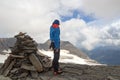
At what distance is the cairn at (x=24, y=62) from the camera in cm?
2364

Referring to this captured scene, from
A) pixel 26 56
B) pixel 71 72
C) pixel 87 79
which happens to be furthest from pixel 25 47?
pixel 87 79

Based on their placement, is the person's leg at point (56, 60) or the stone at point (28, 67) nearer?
the person's leg at point (56, 60)

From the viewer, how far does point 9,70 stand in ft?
78.8

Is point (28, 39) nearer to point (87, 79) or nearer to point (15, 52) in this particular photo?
point (15, 52)

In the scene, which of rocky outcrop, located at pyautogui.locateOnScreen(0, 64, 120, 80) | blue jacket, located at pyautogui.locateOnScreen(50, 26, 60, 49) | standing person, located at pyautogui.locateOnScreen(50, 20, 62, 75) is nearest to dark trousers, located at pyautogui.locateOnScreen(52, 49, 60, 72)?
standing person, located at pyautogui.locateOnScreen(50, 20, 62, 75)

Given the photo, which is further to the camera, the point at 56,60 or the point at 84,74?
the point at 84,74

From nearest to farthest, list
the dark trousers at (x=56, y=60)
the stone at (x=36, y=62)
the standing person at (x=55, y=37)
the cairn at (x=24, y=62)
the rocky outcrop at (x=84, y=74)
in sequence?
the rocky outcrop at (x=84, y=74) < the standing person at (x=55, y=37) < the dark trousers at (x=56, y=60) < the cairn at (x=24, y=62) < the stone at (x=36, y=62)

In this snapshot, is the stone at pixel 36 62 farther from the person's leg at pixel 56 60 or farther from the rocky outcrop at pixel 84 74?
the person's leg at pixel 56 60

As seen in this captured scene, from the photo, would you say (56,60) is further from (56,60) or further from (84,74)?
(84,74)

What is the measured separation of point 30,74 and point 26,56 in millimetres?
1663

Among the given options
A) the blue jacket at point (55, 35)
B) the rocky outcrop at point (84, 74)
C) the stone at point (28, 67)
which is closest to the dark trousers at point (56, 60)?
the blue jacket at point (55, 35)

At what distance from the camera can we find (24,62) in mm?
24484

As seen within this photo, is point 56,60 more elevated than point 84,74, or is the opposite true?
point 56,60

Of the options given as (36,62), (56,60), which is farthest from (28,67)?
(56,60)
